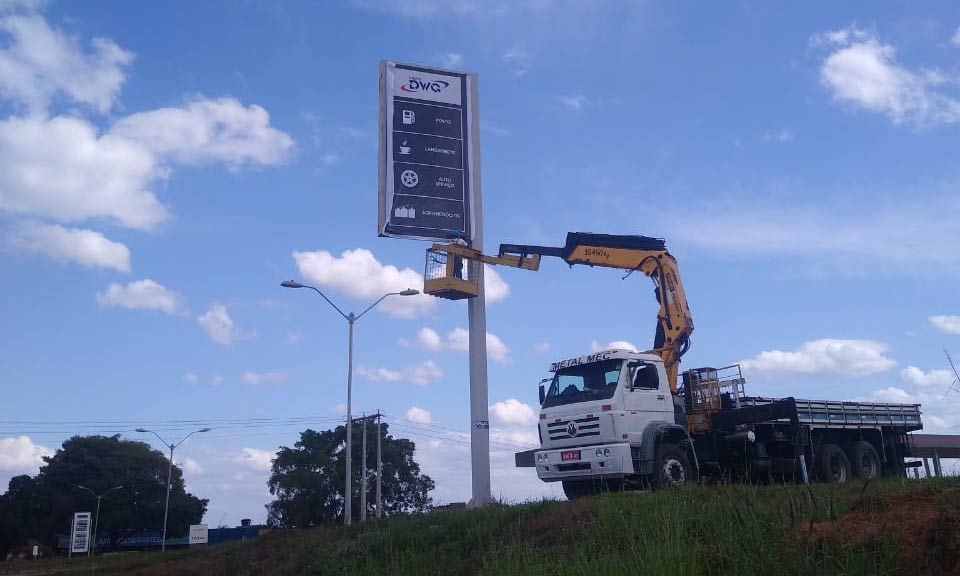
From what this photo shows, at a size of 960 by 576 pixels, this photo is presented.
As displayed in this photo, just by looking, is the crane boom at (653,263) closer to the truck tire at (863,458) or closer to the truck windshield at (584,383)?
the truck windshield at (584,383)

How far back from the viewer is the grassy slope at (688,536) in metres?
6.32

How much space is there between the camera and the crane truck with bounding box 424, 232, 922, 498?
1614 centimetres

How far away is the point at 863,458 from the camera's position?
64.7 ft

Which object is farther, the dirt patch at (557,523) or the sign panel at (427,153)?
the sign panel at (427,153)

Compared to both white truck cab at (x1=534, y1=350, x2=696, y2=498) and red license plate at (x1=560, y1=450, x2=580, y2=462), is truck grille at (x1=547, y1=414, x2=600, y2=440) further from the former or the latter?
red license plate at (x1=560, y1=450, x2=580, y2=462)

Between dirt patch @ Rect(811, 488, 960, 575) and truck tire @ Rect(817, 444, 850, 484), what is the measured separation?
11.2 meters

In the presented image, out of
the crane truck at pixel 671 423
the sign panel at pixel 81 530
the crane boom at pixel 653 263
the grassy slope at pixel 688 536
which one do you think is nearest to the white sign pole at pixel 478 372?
the crane boom at pixel 653 263

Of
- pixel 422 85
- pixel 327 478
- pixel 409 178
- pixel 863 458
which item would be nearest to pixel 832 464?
pixel 863 458

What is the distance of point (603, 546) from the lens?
8844mm

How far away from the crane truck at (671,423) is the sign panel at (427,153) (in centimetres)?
445

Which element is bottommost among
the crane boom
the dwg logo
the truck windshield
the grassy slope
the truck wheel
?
the grassy slope

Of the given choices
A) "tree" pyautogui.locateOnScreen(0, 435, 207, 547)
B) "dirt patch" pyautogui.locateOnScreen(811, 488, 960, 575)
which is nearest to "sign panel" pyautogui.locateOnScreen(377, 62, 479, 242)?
"dirt patch" pyautogui.locateOnScreen(811, 488, 960, 575)

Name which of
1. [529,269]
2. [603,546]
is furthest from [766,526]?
[529,269]

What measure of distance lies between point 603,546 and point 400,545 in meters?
5.10
